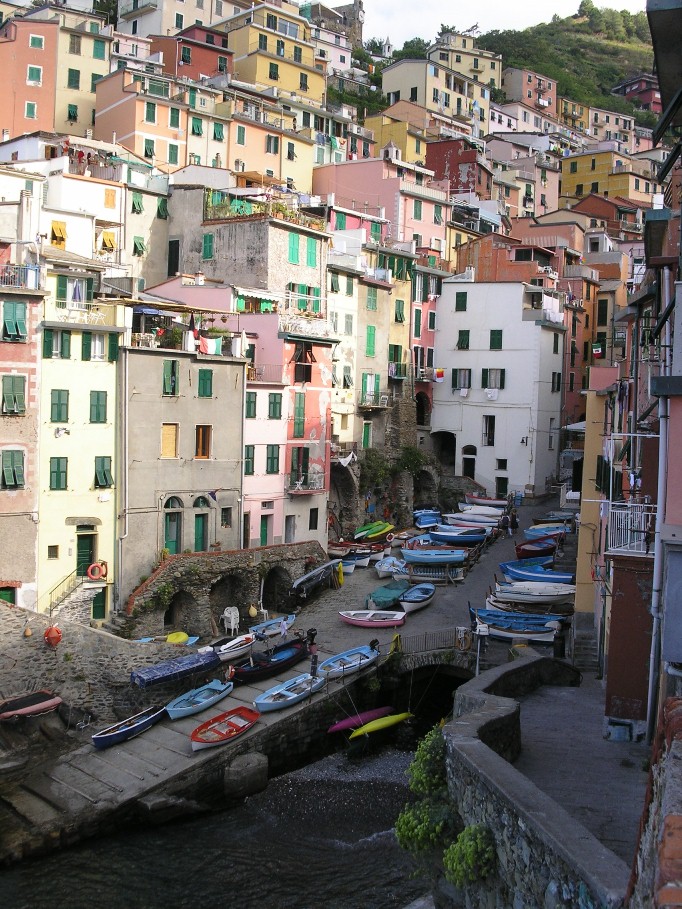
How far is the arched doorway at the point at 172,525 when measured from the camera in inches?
1565

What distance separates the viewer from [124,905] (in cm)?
2183

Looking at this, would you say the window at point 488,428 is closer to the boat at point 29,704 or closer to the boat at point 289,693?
the boat at point 289,693

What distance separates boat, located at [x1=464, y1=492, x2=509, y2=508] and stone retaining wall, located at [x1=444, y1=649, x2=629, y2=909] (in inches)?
1632

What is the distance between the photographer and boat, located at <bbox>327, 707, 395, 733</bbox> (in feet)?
100

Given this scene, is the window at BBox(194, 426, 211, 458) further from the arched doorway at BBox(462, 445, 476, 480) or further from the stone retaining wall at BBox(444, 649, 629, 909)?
the arched doorway at BBox(462, 445, 476, 480)

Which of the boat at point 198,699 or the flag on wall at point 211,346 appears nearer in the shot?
the boat at point 198,699

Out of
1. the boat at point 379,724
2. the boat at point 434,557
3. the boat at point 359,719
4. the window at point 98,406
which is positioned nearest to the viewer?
the boat at point 379,724

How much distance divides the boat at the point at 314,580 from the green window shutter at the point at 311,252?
637 inches

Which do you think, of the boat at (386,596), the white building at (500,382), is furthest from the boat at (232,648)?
the white building at (500,382)

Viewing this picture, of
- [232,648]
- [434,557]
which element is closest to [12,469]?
[232,648]

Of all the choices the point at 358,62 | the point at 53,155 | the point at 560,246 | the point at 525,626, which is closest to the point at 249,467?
the point at 525,626

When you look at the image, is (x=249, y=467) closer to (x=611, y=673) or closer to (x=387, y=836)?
(x=387, y=836)

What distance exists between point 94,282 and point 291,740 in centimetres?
1957

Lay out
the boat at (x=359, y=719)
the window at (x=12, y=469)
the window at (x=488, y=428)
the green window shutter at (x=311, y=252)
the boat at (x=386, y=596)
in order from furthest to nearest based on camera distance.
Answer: the window at (x=488, y=428), the green window shutter at (x=311, y=252), the boat at (x=386, y=596), the window at (x=12, y=469), the boat at (x=359, y=719)
